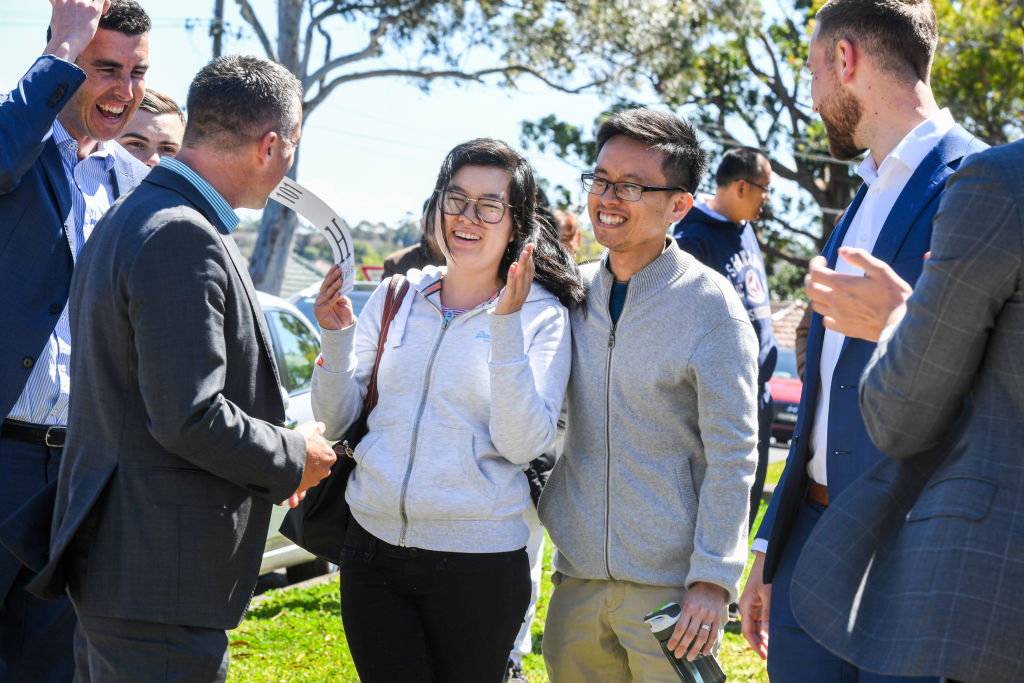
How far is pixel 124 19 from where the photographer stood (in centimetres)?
335

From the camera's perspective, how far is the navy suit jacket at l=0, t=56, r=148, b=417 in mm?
2943

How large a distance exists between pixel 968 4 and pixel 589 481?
660 inches

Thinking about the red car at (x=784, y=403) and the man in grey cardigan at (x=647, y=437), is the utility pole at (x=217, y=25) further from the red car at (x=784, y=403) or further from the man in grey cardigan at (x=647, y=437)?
the man in grey cardigan at (x=647, y=437)

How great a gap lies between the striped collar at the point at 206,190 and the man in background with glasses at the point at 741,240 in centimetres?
325

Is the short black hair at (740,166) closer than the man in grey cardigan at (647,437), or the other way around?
the man in grey cardigan at (647,437)

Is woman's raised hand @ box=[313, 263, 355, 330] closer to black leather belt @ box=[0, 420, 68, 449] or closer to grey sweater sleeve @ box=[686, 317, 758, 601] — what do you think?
black leather belt @ box=[0, 420, 68, 449]

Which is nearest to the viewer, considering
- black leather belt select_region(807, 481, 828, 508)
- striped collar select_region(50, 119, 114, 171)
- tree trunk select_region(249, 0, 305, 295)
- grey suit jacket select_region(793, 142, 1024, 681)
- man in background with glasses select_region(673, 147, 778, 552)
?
grey suit jacket select_region(793, 142, 1024, 681)

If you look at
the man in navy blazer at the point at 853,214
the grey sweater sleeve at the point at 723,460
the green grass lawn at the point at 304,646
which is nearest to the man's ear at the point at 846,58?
the man in navy blazer at the point at 853,214

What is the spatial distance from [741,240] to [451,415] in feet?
10.7

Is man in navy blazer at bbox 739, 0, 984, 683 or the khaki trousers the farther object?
the khaki trousers

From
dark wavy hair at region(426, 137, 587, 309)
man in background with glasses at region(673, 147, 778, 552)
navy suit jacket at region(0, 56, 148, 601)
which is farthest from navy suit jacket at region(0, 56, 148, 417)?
man in background with glasses at region(673, 147, 778, 552)

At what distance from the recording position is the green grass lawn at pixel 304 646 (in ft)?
16.5

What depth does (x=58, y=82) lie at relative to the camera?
2.98 metres

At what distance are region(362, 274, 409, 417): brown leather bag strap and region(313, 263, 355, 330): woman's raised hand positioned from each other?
110mm
